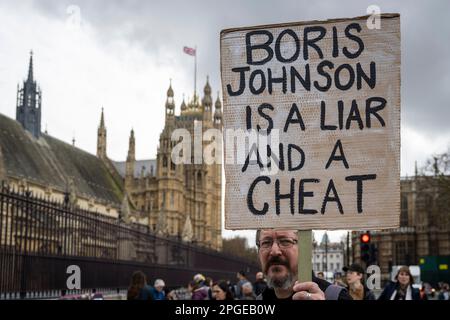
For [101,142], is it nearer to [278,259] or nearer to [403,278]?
[403,278]

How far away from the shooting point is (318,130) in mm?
3303

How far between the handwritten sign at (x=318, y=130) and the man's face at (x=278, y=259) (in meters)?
0.78

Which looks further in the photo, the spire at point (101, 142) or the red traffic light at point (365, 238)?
the spire at point (101, 142)

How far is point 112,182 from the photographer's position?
3356 inches

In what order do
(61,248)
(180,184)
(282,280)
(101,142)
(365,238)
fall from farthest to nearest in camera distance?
(101,142) < (180,184) < (61,248) < (365,238) < (282,280)

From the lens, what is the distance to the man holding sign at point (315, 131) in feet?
10.6

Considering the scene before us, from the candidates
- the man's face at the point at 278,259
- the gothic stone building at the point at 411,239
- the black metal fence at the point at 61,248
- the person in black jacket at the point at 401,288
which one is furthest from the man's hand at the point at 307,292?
the gothic stone building at the point at 411,239

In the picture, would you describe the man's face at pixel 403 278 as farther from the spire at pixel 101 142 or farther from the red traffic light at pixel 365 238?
the spire at pixel 101 142

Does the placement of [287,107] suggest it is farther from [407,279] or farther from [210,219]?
[210,219]

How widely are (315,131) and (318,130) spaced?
14 mm

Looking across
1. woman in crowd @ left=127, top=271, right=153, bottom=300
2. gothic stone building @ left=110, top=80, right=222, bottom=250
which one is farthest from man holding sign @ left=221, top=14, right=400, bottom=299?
gothic stone building @ left=110, top=80, right=222, bottom=250

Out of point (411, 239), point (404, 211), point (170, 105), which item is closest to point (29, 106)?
point (170, 105)

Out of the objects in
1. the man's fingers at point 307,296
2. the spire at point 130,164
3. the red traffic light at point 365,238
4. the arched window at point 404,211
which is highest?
the spire at point 130,164
